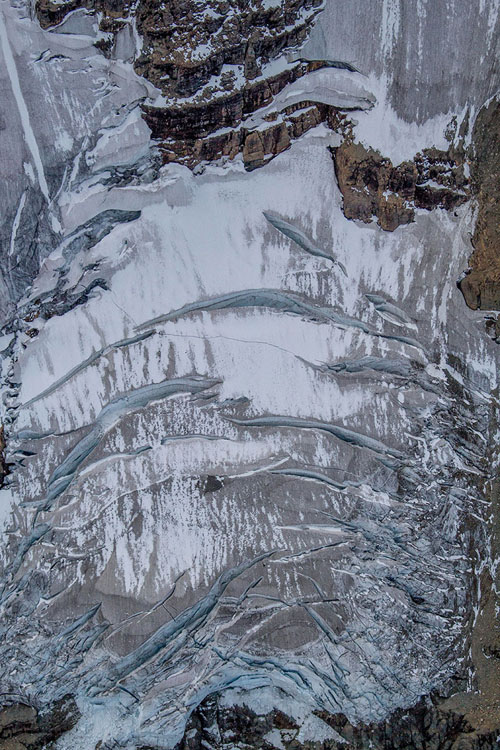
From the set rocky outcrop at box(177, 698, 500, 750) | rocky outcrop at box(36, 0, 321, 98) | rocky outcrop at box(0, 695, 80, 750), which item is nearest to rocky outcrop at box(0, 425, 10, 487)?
rocky outcrop at box(0, 695, 80, 750)

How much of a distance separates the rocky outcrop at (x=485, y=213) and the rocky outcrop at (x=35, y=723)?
144cm

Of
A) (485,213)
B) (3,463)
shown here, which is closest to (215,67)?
(485,213)

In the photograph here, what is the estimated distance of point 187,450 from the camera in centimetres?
129

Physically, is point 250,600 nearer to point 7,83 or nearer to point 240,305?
point 240,305

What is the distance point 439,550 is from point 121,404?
86 cm

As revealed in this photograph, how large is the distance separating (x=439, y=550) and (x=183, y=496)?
2.11ft

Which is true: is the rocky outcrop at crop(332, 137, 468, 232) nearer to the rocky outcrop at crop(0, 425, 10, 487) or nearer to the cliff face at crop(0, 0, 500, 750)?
the cliff face at crop(0, 0, 500, 750)

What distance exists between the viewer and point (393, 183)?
128 cm

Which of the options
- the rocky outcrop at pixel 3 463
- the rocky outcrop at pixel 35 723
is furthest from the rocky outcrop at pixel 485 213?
the rocky outcrop at pixel 35 723

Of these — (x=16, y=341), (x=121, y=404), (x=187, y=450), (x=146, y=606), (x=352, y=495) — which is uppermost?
(x=16, y=341)

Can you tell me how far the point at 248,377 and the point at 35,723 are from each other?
0.99 meters

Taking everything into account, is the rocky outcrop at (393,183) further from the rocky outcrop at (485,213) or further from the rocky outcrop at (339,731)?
the rocky outcrop at (339,731)

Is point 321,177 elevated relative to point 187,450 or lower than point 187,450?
elevated

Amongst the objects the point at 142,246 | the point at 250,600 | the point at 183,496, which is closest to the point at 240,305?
the point at 142,246
